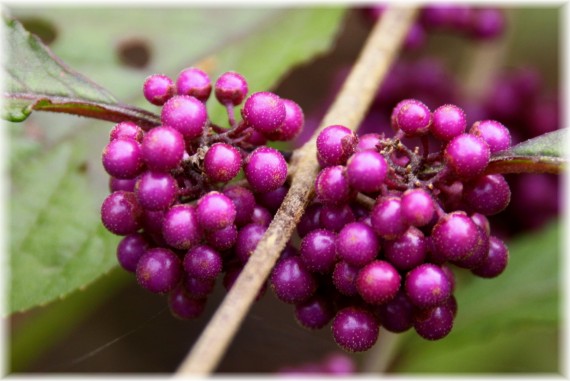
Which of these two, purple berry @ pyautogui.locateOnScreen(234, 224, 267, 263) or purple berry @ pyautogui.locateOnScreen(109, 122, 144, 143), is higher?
purple berry @ pyautogui.locateOnScreen(109, 122, 144, 143)

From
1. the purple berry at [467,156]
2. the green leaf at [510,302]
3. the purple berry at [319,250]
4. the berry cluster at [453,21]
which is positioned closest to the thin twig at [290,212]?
the purple berry at [319,250]

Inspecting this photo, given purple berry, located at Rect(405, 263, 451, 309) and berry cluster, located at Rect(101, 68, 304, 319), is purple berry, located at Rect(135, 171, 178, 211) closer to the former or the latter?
berry cluster, located at Rect(101, 68, 304, 319)

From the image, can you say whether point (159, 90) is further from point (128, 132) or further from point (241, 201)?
point (241, 201)

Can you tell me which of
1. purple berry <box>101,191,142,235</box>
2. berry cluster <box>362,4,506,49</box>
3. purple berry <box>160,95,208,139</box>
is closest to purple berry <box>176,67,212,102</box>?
purple berry <box>160,95,208,139</box>

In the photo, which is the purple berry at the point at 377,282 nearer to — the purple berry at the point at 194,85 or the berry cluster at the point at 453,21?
the purple berry at the point at 194,85

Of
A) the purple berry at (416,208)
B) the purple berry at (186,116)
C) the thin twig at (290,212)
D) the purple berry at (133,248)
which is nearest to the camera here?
the thin twig at (290,212)

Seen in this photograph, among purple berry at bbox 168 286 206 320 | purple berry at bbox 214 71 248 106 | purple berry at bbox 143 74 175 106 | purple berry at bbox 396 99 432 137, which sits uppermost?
purple berry at bbox 396 99 432 137
